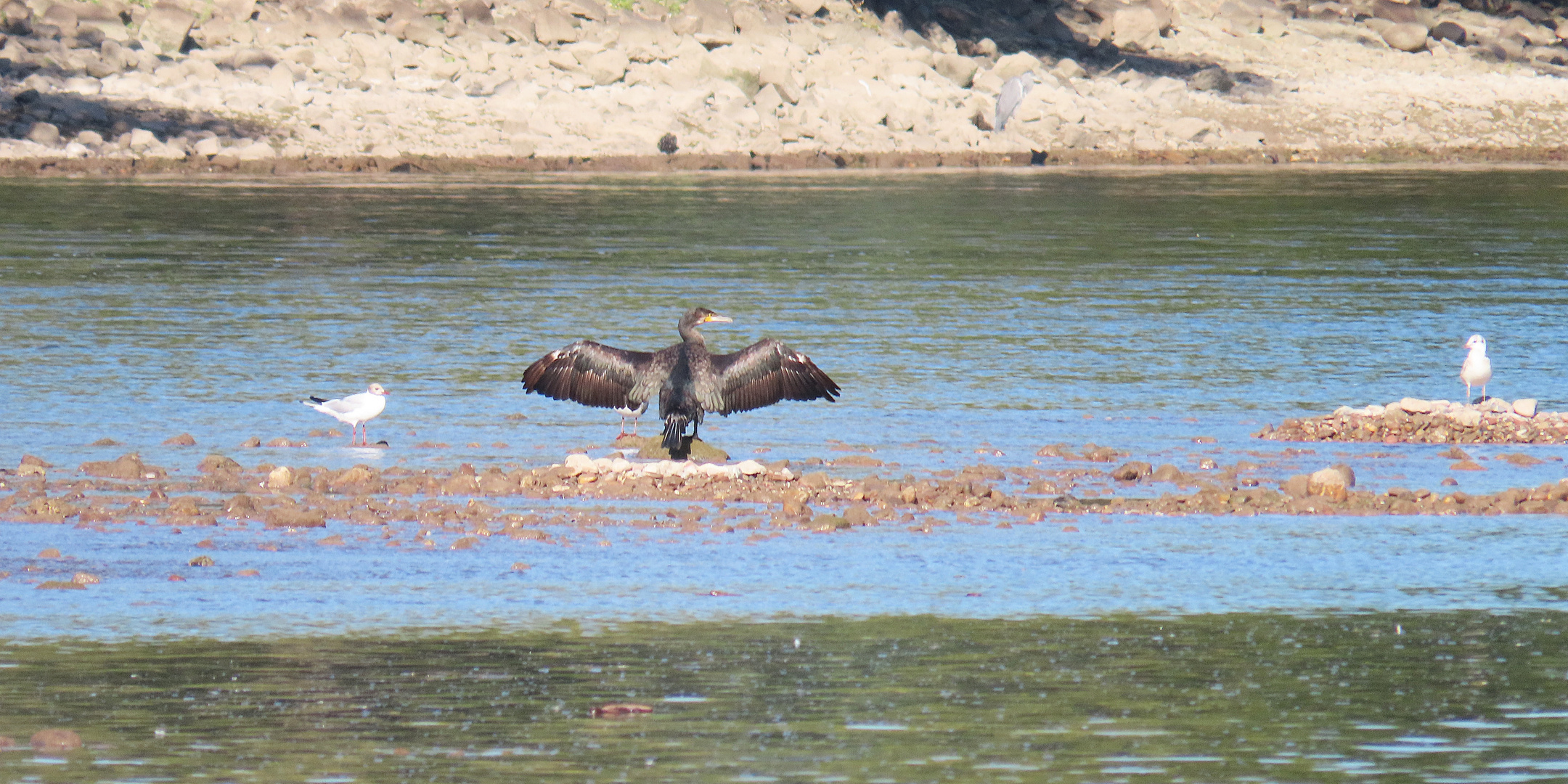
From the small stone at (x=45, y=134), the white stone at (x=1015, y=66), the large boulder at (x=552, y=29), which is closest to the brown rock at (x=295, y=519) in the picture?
the small stone at (x=45, y=134)

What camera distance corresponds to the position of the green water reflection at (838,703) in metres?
7.95

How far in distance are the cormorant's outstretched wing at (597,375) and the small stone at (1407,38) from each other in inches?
2524

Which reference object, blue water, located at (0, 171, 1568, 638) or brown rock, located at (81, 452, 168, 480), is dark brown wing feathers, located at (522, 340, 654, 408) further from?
brown rock, located at (81, 452, 168, 480)

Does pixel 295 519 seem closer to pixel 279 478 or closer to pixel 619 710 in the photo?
pixel 279 478

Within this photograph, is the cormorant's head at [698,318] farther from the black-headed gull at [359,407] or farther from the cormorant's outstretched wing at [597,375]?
the black-headed gull at [359,407]

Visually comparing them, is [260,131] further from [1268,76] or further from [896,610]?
[896,610]

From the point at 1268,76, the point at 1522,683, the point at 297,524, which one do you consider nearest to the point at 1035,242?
the point at 297,524

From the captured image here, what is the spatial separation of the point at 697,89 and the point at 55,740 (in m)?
51.2

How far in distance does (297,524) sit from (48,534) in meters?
1.32

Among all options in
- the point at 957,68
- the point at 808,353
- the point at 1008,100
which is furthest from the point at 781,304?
the point at 957,68

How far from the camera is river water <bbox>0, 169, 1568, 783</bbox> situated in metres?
8.34

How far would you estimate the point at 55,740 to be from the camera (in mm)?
8164

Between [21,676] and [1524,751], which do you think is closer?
[1524,751]

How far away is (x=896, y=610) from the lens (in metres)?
10.6
